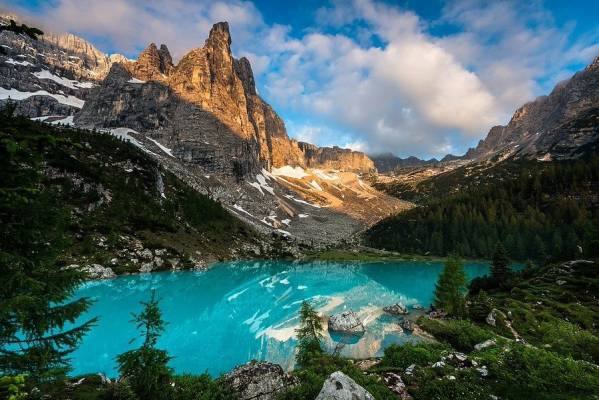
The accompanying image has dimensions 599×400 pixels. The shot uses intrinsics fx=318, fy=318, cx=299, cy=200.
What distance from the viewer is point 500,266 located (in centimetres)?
5559

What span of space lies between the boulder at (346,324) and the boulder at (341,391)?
3191cm

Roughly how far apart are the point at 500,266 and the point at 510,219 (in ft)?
353

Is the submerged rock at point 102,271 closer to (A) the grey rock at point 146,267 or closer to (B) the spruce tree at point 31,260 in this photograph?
(A) the grey rock at point 146,267

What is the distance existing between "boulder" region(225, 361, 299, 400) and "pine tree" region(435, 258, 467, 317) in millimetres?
36052

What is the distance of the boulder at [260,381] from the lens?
13.5m

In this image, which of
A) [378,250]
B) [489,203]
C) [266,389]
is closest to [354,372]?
[266,389]

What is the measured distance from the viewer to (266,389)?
44.7ft

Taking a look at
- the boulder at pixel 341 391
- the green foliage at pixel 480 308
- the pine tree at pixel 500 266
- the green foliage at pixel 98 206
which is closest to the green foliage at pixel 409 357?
the boulder at pixel 341 391

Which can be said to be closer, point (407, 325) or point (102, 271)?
point (407, 325)

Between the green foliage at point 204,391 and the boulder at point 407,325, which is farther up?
the green foliage at point 204,391

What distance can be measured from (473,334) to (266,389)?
980 inches

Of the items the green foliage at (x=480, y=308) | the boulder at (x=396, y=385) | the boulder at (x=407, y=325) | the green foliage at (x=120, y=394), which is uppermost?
the green foliage at (x=120, y=394)

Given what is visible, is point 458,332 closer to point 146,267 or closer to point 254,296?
point 254,296

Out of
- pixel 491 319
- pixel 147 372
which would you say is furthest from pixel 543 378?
pixel 491 319
